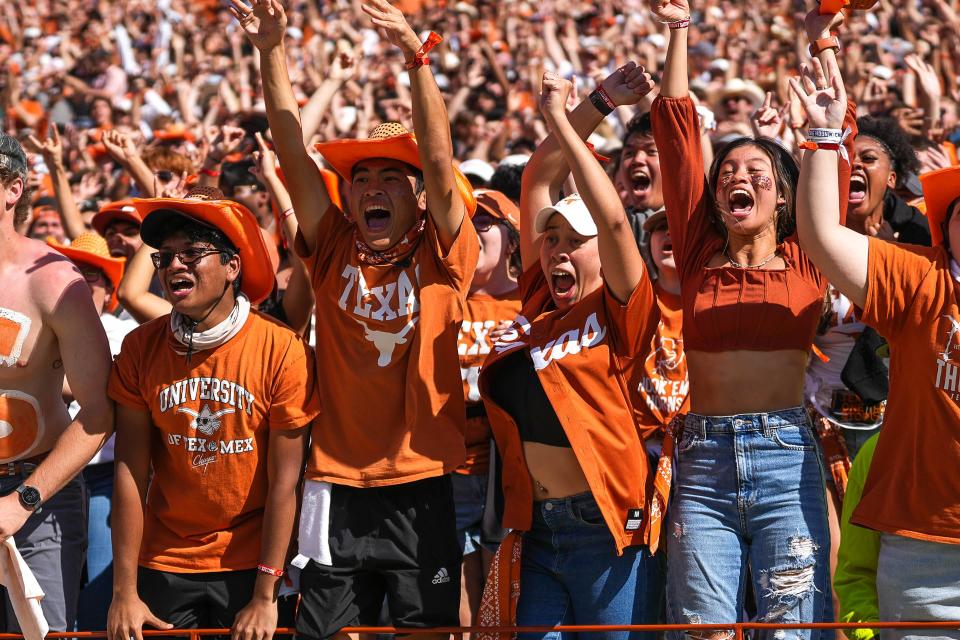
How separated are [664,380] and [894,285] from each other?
3.83 ft

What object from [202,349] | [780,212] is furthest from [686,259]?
[202,349]

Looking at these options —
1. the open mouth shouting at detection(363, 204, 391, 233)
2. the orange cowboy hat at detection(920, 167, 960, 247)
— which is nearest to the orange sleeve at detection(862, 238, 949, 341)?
the orange cowboy hat at detection(920, 167, 960, 247)

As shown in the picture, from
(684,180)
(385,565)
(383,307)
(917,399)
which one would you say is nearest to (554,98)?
(684,180)

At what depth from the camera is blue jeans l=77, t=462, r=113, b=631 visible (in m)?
4.93

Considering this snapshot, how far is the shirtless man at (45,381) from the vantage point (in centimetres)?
416

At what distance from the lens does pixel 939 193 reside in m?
3.82

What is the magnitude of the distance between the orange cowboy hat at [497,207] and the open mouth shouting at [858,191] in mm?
1366

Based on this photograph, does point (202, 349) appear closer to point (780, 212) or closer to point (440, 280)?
point (440, 280)

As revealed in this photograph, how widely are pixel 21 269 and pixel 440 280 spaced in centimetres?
141

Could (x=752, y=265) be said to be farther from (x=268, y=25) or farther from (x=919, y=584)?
(x=268, y=25)

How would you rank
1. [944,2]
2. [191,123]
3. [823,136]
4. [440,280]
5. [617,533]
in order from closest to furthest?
[823,136] → [617,533] → [440,280] → [944,2] → [191,123]

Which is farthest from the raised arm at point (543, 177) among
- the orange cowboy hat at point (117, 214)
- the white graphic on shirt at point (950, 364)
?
the orange cowboy hat at point (117, 214)

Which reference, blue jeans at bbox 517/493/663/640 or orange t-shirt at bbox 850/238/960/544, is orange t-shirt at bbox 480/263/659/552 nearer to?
blue jeans at bbox 517/493/663/640

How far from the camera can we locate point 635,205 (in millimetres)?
5660
